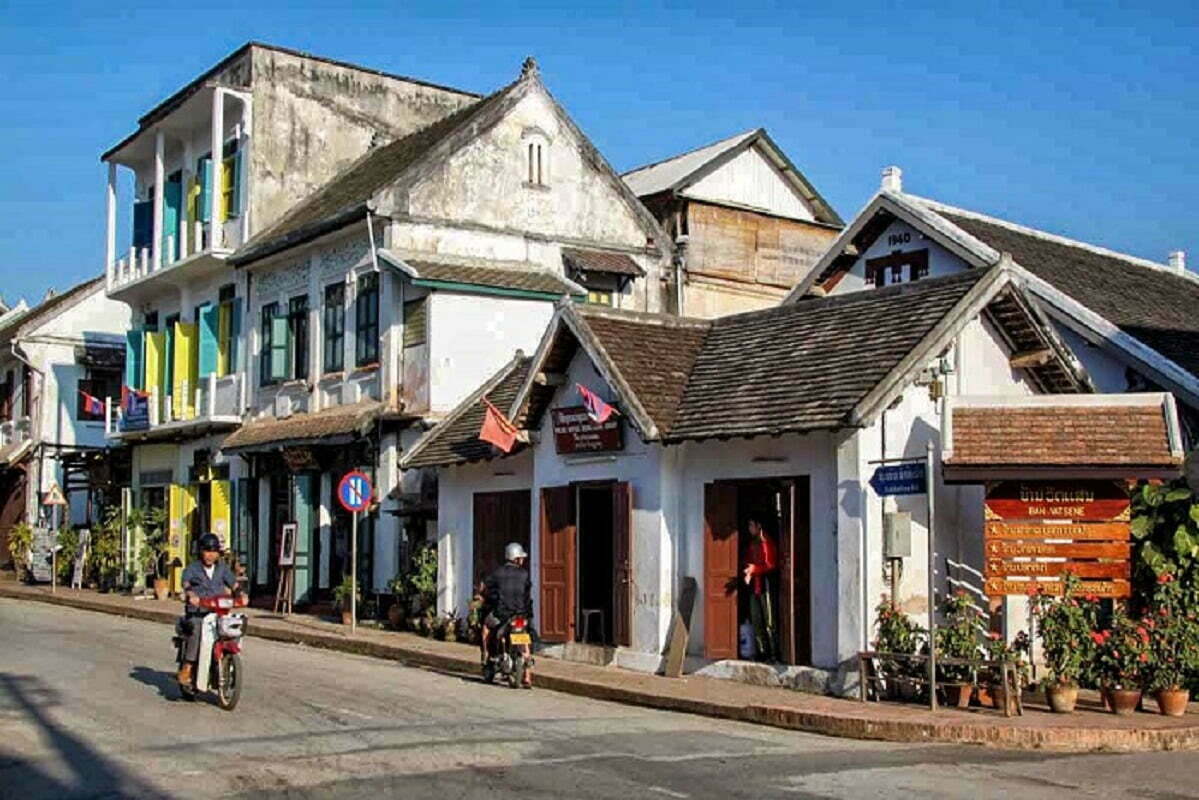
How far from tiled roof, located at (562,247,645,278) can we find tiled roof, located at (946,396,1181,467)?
13.6 metres

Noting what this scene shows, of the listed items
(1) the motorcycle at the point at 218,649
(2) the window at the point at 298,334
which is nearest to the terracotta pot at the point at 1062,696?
(1) the motorcycle at the point at 218,649

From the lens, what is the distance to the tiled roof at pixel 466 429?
2354cm

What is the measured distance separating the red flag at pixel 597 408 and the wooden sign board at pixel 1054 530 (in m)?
5.46

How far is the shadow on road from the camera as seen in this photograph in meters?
10.3

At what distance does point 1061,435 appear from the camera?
16594mm

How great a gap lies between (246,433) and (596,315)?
13.3 metres

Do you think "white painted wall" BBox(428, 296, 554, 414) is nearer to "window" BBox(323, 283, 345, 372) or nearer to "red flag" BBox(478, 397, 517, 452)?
"window" BBox(323, 283, 345, 372)

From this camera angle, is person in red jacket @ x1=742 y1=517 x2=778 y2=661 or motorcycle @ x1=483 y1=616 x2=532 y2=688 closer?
motorcycle @ x1=483 y1=616 x2=532 y2=688

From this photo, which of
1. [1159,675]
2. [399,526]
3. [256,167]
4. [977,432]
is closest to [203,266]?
[256,167]

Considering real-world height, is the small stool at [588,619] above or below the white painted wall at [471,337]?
below

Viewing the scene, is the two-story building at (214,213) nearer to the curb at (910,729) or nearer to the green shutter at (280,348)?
the green shutter at (280,348)

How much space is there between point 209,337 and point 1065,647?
2305cm

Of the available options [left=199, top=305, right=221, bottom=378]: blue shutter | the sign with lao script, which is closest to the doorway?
the sign with lao script

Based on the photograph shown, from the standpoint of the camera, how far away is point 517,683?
17.7 meters
